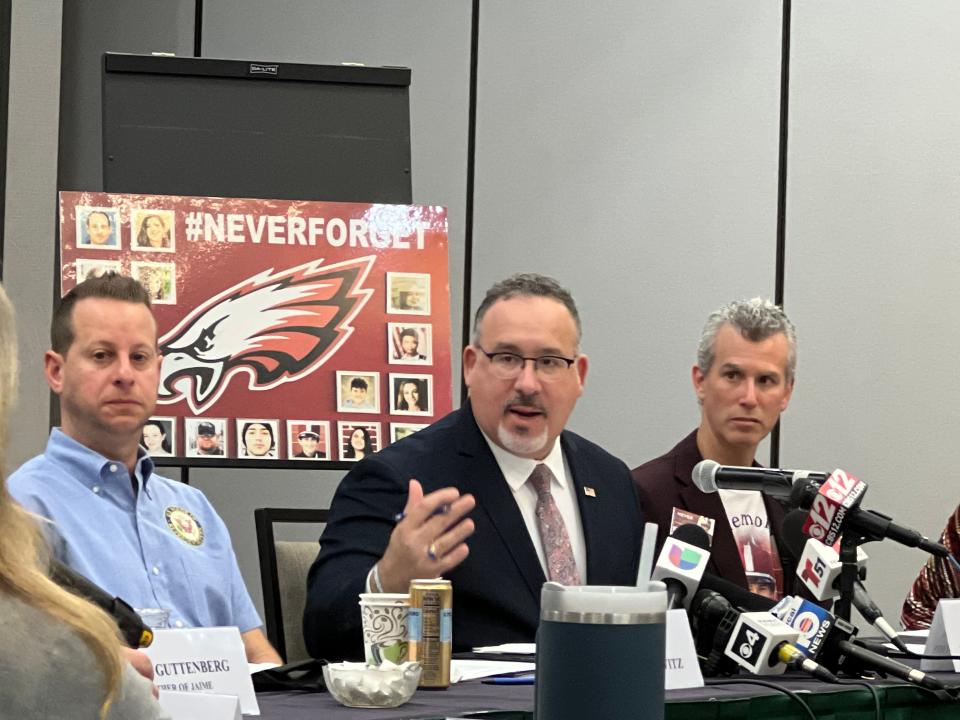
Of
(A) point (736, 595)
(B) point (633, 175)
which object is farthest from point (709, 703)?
(B) point (633, 175)

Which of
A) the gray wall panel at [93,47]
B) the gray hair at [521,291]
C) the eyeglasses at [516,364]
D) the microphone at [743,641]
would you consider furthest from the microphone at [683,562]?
the gray wall panel at [93,47]

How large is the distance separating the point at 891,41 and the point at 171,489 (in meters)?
3.37

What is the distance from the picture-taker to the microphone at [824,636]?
2.35m

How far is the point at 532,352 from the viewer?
9.84 feet

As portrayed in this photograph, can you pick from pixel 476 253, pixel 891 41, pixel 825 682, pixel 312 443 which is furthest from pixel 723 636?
pixel 891 41

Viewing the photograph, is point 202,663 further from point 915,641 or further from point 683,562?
point 915,641

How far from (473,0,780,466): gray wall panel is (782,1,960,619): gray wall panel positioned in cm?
16

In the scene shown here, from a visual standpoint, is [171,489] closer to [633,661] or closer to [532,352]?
[532,352]

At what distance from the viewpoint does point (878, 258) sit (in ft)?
17.0

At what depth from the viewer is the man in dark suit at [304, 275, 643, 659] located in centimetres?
271

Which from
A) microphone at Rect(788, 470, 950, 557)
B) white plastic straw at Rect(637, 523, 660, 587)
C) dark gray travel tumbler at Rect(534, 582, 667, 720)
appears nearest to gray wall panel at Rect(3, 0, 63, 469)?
microphone at Rect(788, 470, 950, 557)

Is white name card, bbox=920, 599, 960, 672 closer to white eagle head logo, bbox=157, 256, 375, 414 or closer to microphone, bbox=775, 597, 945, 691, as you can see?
microphone, bbox=775, 597, 945, 691

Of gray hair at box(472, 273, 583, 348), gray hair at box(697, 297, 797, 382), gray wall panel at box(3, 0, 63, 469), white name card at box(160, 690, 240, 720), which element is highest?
gray wall panel at box(3, 0, 63, 469)

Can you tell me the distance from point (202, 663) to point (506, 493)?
3.73 feet
